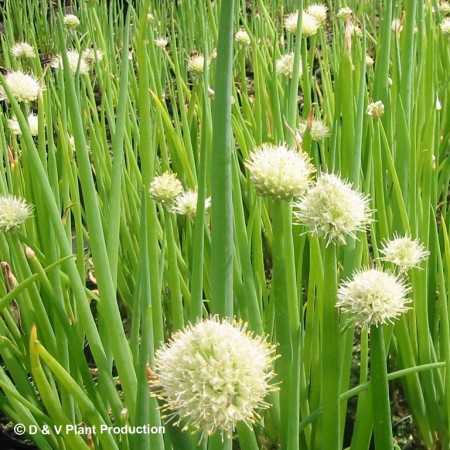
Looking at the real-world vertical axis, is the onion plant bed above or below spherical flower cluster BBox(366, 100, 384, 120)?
below

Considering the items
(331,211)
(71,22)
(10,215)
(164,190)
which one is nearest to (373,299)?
(331,211)

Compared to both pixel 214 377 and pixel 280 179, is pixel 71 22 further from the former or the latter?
pixel 214 377

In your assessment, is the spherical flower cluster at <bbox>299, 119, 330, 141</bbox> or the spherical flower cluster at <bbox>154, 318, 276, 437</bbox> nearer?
the spherical flower cluster at <bbox>154, 318, 276, 437</bbox>

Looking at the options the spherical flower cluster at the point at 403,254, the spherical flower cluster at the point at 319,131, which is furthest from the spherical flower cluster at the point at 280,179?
the spherical flower cluster at the point at 319,131

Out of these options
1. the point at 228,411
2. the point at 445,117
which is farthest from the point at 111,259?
the point at 445,117

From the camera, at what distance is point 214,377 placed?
0.48 m

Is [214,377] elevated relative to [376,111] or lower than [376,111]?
lower

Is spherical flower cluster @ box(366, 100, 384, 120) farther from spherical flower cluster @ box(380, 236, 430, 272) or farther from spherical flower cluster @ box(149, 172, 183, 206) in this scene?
spherical flower cluster @ box(149, 172, 183, 206)

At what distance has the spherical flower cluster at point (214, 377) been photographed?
1.56 feet

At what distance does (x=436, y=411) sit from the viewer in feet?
3.11

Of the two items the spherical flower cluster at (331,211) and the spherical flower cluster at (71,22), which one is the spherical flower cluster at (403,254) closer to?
the spherical flower cluster at (331,211)

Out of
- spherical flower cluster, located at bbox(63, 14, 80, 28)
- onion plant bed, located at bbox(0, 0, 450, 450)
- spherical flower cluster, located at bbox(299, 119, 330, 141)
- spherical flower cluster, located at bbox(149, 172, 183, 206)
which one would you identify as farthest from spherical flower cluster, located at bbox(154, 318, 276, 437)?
spherical flower cluster, located at bbox(63, 14, 80, 28)

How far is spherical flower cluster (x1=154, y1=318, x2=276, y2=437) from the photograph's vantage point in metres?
0.47

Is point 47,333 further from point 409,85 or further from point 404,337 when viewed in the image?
point 409,85
